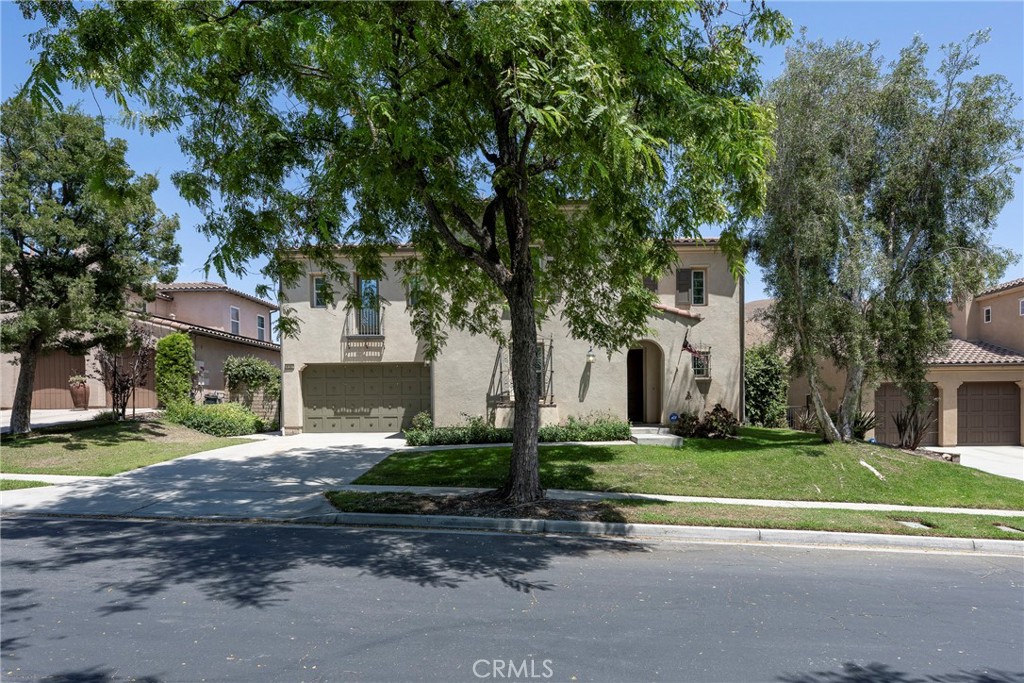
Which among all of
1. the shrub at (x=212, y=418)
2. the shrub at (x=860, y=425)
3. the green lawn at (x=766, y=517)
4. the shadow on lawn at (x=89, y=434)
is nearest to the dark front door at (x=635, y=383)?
the shrub at (x=860, y=425)

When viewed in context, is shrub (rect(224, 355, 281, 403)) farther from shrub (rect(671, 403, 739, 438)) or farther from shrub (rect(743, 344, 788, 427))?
shrub (rect(743, 344, 788, 427))

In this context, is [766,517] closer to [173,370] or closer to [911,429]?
[911,429]

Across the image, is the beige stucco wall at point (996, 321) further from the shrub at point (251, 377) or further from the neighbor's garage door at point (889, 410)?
the shrub at point (251, 377)

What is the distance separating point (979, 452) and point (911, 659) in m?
17.6

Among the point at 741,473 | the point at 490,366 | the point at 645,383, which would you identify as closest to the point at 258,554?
the point at 741,473

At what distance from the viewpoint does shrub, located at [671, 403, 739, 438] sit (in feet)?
52.0

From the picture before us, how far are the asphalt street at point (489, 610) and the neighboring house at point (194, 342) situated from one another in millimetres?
13012

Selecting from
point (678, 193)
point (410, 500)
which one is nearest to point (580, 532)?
point (410, 500)

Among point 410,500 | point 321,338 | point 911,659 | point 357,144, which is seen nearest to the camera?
point 911,659

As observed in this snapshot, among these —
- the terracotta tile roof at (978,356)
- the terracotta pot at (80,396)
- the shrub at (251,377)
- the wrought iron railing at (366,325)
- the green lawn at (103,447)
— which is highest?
the wrought iron railing at (366,325)

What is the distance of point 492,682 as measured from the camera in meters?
4.11

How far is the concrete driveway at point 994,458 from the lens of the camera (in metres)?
14.6

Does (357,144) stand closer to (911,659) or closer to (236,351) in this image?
(911,659)

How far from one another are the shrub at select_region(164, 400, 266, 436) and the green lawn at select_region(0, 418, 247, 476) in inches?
16.2
